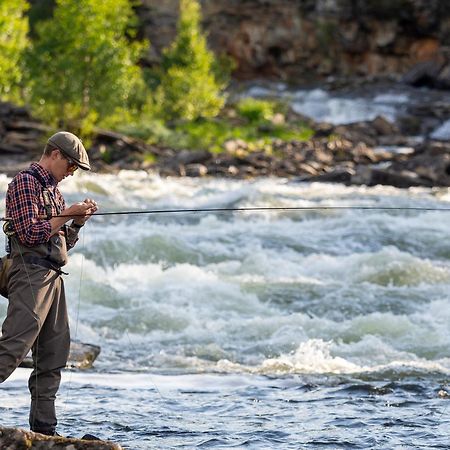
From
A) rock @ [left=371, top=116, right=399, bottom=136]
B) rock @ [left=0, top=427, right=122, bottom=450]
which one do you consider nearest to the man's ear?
rock @ [left=0, top=427, right=122, bottom=450]

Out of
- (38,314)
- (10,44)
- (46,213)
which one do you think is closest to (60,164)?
(46,213)

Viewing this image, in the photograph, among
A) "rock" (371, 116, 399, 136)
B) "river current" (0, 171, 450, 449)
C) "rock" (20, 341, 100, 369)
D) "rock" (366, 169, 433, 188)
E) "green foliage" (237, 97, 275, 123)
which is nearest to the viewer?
"river current" (0, 171, 450, 449)

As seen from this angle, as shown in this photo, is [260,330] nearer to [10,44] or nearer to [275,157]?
[275,157]

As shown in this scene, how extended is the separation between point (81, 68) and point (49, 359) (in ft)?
99.8

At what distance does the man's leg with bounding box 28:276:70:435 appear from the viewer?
606cm

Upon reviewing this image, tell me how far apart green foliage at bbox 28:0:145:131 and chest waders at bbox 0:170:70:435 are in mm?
29146

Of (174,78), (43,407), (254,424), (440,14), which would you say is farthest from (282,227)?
(440,14)

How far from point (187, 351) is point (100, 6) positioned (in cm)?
2641

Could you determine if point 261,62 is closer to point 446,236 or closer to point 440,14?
point 440,14

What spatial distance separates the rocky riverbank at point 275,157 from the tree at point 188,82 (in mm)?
6589

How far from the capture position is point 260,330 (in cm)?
1159

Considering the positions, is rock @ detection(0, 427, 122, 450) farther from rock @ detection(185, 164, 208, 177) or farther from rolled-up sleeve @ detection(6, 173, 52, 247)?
rock @ detection(185, 164, 208, 177)

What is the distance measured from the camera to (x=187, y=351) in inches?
418

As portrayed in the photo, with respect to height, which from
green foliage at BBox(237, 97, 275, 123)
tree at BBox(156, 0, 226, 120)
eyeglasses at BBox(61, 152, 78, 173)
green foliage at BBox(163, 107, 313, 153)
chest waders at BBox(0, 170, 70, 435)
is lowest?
chest waders at BBox(0, 170, 70, 435)
